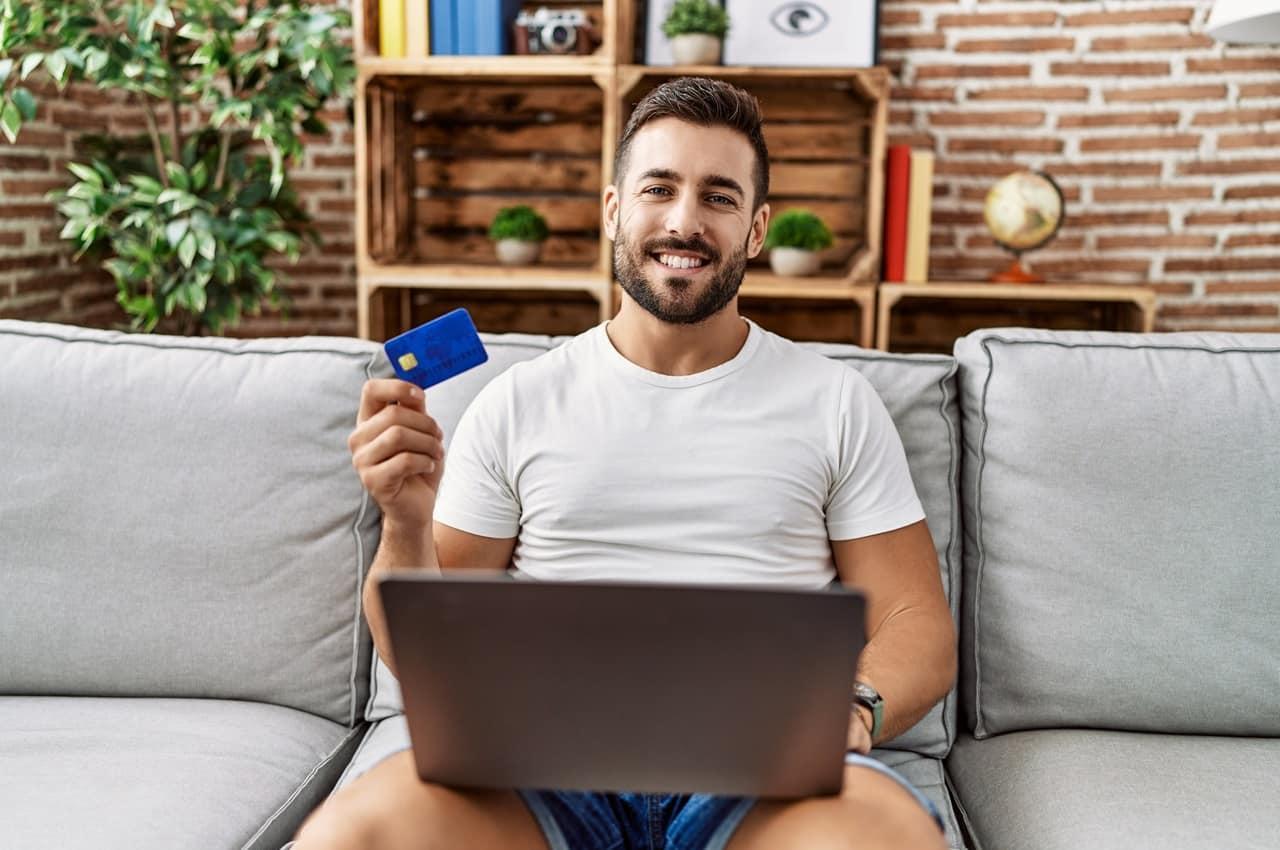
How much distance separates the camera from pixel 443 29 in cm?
265

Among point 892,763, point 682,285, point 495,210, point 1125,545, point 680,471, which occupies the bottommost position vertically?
point 892,763

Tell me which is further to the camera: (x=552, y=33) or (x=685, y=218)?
(x=552, y=33)

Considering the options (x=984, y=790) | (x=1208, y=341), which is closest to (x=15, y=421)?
(x=984, y=790)

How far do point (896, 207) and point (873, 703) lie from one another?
1.72 metres

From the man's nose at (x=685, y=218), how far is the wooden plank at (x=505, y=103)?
1.65 m

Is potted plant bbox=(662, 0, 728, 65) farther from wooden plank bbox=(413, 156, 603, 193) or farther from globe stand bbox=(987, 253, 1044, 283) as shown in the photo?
Result: globe stand bbox=(987, 253, 1044, 283)

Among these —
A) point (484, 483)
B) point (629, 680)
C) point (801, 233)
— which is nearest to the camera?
point (629, 680)

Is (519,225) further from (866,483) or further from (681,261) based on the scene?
(866,483)

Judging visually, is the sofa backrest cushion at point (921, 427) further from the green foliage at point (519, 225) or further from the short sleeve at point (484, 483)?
the green foliage at point (519, 225)

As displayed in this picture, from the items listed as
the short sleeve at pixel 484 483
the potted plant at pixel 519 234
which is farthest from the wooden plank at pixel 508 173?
the short sleeve at pixel 484 483

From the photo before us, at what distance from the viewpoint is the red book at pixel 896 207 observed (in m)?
2.69

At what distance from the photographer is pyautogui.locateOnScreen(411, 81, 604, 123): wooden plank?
3.00 metres

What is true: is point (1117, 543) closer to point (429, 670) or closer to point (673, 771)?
point (673, 771)

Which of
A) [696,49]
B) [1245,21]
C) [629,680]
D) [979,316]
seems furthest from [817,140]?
[629,680]
